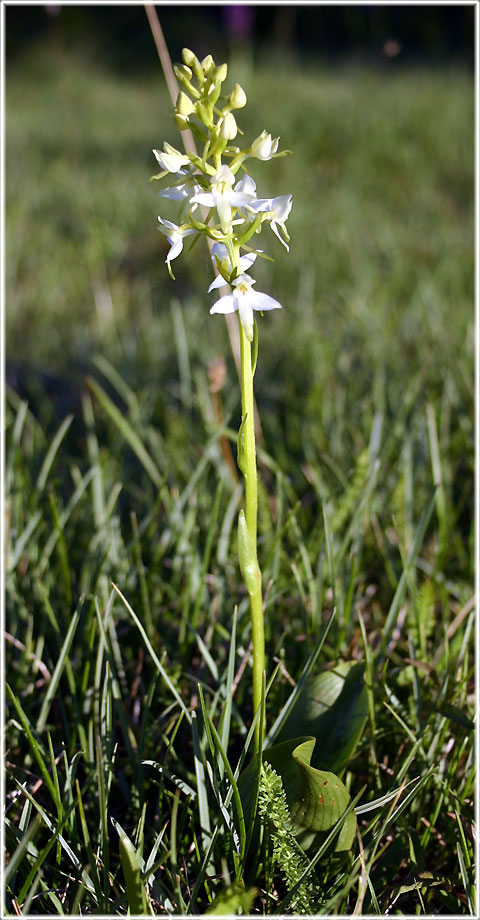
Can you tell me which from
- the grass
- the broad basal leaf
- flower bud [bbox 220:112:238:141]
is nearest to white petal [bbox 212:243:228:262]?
flower bud [bbox 220:112:238:141]

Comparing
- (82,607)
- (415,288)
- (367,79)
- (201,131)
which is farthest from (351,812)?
(367,79)

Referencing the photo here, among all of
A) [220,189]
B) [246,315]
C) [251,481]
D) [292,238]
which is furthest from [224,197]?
[292,238]

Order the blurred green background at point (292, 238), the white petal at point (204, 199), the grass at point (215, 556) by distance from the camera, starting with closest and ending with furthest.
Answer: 1. the white petal at point (204, 199)
2. the grass at point (215, 556)
3. the blurred green background at point (292, 238)

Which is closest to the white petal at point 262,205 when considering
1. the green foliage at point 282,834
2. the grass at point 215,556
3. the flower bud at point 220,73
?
the flower bud at point 220,73

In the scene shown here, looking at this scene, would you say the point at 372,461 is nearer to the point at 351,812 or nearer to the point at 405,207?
the point at 351,812

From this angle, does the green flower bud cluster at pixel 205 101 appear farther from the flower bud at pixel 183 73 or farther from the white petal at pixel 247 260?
the white petal at pixel 247 260
